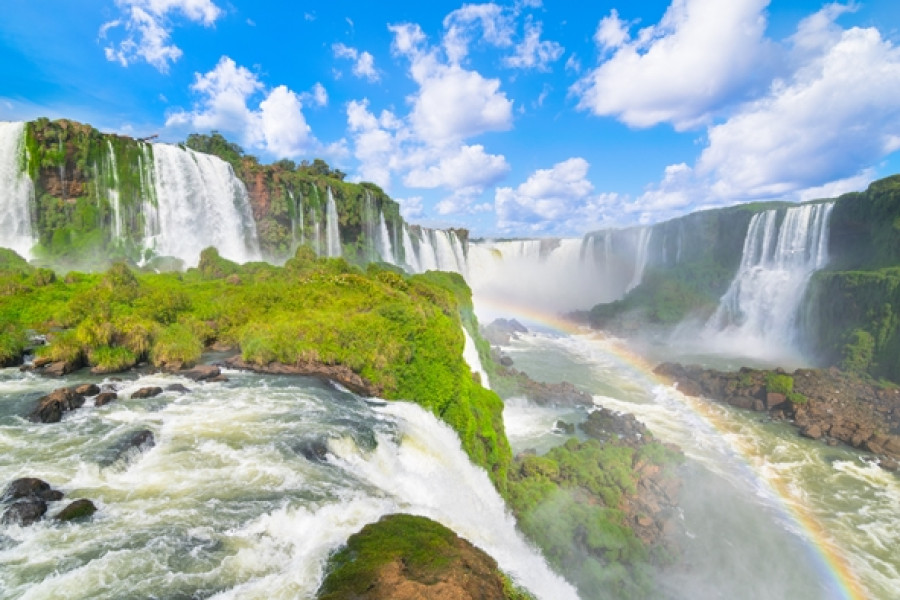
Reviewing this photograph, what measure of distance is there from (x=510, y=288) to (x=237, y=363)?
63.7 m

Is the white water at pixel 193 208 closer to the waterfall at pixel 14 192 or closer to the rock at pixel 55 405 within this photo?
the waterfall at pixel 14 192

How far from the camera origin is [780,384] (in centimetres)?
2633

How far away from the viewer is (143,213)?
36.8 meters

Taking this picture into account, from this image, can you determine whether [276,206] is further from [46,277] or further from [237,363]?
[237,363]

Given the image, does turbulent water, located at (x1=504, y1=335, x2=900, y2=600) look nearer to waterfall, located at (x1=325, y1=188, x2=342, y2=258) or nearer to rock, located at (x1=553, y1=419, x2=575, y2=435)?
rock, located at (x1=553, y1=419, x2=575, y2=435)

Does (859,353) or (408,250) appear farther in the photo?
(408,250)

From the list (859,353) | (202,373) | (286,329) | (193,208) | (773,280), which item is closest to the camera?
(202,373)

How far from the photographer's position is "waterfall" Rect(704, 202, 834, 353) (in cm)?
4138

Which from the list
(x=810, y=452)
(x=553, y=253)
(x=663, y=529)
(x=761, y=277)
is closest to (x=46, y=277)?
(x=663, y=529)

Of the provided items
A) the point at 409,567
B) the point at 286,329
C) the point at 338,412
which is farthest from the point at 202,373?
the point at 409,567

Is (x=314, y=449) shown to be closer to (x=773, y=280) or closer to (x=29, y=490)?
(x=29, y=490)

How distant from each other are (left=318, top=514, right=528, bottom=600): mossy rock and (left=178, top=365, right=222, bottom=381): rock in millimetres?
7675

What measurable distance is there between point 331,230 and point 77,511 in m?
49.4

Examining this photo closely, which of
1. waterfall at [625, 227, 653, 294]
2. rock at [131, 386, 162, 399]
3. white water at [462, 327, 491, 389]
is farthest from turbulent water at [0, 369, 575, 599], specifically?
waterfall at [625, 227, 653, 294]
